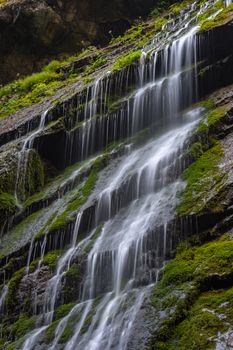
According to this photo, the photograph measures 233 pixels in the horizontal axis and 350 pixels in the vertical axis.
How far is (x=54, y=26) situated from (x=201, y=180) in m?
14.7

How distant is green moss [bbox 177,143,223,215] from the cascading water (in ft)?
0.61

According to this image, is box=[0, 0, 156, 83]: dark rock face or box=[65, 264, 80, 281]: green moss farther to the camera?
box=[0, 0, 156, 83]: dark rock face

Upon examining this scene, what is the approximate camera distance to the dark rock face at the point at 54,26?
19.6 meters

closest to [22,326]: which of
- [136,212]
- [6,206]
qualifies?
[136,212]

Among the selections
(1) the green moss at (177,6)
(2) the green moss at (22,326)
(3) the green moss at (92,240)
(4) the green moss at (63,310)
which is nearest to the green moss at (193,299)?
(4) the green moss at (63,310)

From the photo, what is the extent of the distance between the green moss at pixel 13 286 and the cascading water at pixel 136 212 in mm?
870

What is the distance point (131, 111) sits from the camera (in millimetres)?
10805

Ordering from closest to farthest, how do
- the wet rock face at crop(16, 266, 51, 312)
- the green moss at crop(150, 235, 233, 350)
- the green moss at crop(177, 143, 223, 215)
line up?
the green moss at crop(150, 235, 233, 350), the green moss at crop(177, 143, 223, 215), the wet rock face at crop(16, 266, 51, 312)

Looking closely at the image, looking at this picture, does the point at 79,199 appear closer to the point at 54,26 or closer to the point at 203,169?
the point at 203,169

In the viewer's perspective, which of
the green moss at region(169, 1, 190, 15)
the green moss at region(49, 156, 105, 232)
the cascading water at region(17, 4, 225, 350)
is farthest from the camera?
the green moss at region(169, 1, 190, 15)

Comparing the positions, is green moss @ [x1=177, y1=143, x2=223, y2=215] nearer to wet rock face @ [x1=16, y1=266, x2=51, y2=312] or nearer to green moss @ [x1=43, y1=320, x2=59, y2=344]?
green moss @ [x1=43, y1=320, x2=59, y2=344]

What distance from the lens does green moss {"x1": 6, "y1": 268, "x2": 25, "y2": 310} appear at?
7.98 meters

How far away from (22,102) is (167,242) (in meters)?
11.2

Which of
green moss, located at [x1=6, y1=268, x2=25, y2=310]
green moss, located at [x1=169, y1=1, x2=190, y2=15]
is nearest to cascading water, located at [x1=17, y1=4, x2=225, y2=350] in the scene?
green moss, located at [x1=6, y1=268, x2=25, y2=310]
